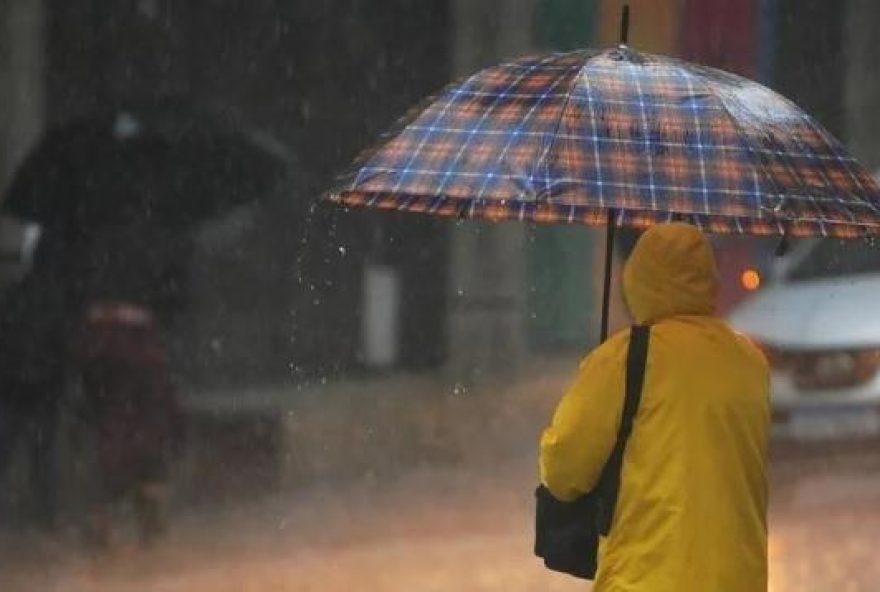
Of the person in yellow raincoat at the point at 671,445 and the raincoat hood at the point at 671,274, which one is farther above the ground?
the raincoat hood at the point at 671,274

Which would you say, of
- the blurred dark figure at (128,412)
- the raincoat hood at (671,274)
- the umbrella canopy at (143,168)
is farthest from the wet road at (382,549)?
the raincoat hood at (671,274)

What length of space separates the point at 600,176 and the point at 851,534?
13.0 ft

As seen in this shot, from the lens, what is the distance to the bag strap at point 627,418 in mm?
3512

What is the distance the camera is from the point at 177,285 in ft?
20.8

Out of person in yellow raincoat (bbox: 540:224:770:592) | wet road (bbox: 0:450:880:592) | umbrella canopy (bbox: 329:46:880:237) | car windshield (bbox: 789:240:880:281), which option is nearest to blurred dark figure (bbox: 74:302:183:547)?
wet road (bbox: 0:450:880:592)

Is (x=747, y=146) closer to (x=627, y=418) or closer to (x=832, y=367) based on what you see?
(x=627, y=418)

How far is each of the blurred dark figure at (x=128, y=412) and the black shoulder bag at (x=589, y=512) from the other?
9.36ft

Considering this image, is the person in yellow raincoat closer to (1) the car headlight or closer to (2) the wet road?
(2) the wet road

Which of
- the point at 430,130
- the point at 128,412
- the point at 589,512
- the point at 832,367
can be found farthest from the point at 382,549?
the point at 589,512

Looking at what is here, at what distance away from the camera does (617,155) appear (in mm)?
3793

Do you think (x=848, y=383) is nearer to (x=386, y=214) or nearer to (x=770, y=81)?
(x=770, y=81)

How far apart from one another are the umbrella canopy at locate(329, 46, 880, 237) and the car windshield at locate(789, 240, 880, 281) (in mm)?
3123

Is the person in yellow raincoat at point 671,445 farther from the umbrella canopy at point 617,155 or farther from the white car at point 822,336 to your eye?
the white car at point 822,336

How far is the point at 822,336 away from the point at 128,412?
2.85 m
